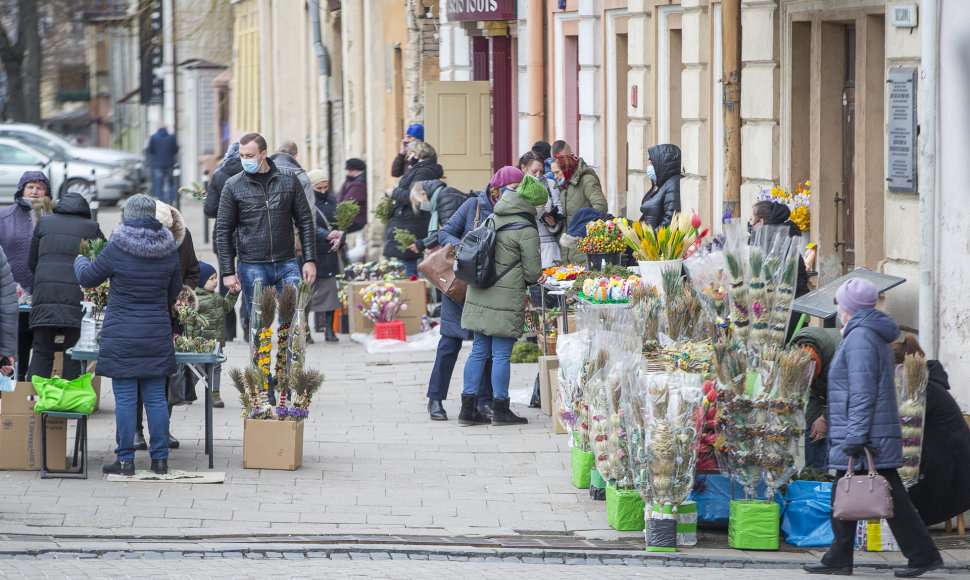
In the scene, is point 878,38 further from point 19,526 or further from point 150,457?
point 19,526

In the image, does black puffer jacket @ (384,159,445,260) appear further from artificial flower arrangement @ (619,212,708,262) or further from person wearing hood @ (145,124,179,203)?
person wearing hood @ (145,124,179,203)

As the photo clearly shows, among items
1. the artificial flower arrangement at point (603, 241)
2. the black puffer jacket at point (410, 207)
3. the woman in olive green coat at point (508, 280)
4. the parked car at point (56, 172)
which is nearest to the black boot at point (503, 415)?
the woman in olive green coat at point (508, 280)

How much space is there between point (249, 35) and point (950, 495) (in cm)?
3408

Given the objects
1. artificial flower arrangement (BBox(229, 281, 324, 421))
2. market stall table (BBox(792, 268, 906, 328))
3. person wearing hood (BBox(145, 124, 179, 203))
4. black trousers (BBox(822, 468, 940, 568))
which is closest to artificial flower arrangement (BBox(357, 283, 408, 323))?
artificial flower arrangement (BBox(229, 281, 324, 421))

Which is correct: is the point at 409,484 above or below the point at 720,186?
below

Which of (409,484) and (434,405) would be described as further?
(434,405)

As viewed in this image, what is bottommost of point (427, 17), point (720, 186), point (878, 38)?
point (720, 186)

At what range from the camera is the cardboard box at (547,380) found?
10691 millimetres

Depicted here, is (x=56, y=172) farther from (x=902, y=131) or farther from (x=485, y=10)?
(x=902, y=131)

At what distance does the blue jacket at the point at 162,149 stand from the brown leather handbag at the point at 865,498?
2900 centimetres

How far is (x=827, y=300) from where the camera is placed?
9109 millimetres

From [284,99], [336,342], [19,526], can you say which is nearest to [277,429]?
[19,526]

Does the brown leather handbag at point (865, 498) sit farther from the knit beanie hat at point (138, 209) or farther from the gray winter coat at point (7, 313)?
the gray winter coat at point (7, 313)

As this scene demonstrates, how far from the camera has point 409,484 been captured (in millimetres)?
9219
